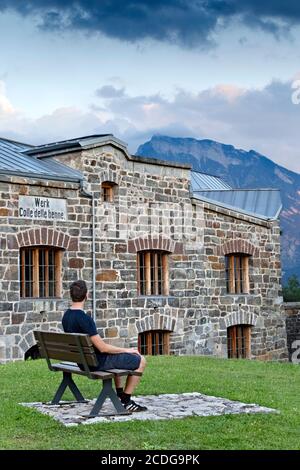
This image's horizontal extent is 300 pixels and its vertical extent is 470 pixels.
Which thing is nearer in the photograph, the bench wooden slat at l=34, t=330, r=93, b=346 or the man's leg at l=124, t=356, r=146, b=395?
the bench wooden slat at l=34, t=330, r=93, b=346

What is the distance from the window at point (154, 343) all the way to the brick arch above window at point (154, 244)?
6.95 ft

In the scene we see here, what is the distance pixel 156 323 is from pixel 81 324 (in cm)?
1087

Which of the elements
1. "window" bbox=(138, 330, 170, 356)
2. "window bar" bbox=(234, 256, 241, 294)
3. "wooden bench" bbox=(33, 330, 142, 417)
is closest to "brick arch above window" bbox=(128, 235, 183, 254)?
"window" bbox=(138, 330, 170, 356)

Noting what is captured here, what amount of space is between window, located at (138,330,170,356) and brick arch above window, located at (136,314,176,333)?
0.23 m

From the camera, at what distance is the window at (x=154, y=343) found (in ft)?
63.0

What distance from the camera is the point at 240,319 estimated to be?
21.8 meters

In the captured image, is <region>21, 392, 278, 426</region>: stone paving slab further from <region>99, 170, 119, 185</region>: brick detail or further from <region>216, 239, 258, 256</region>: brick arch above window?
<region>216, 239, 258, 256</region>: brick arch above window

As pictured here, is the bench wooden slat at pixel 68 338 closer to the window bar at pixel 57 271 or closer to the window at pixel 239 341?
the window bar at pixel 57 271

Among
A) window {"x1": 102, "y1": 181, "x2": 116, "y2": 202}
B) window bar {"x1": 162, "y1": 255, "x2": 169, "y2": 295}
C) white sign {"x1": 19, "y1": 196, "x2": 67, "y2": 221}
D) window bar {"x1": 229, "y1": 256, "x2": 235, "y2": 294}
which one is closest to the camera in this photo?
white sign {"x1": 19, "y1": 196, "x2": 67, "y2": 221}

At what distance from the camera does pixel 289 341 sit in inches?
1005

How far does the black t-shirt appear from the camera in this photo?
8.34 metres

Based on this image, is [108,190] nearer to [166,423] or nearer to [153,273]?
[153,273]

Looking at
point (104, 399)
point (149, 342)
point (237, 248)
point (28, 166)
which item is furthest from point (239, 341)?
point (104, 399)

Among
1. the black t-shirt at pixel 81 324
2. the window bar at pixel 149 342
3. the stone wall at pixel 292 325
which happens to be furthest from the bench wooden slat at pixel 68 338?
the stone wall at pixel 292 325
